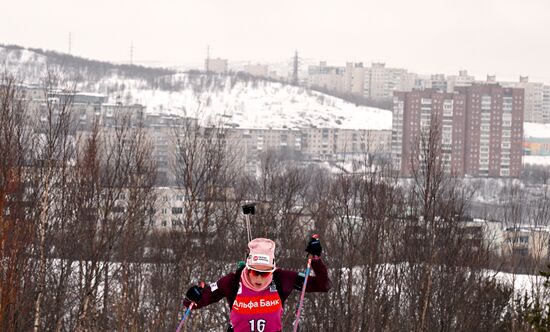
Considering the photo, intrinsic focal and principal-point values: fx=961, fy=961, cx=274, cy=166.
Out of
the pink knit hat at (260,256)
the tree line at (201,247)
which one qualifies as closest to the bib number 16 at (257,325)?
the pink knit hat at (260,256)

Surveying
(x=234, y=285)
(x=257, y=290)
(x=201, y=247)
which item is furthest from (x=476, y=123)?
(x=257, y=290)

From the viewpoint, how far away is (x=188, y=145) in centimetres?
2152

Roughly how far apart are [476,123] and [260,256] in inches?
4972

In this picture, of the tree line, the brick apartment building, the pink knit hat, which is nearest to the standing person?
the pink knit hat

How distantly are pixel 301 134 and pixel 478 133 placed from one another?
160 ft

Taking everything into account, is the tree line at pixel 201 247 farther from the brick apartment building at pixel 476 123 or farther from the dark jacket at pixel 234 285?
the brick apartment building at pixel 476 123

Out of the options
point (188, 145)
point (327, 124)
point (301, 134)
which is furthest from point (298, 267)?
point (327, 124)

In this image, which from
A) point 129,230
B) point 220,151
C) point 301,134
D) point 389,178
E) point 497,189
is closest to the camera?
point 129,230

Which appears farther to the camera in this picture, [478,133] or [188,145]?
[478,133]

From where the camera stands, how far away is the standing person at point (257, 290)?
5.84m

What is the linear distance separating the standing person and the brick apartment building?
12136 centimetres

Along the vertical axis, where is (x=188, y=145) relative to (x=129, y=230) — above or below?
above

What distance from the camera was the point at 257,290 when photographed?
588cm

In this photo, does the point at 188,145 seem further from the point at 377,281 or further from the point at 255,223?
the point at 377,281
